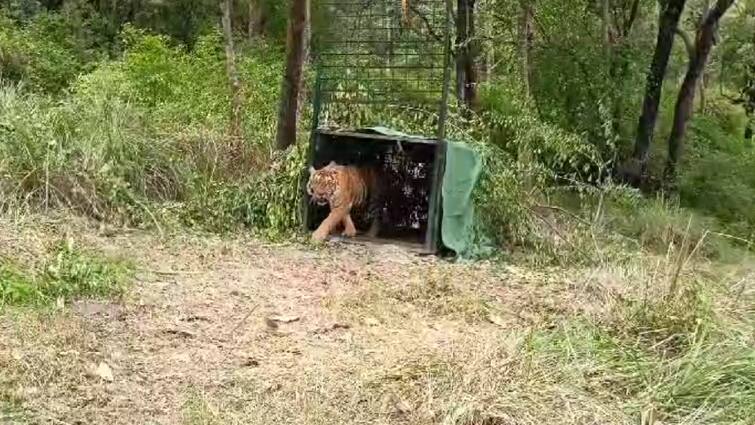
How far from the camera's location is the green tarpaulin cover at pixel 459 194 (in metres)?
6.18

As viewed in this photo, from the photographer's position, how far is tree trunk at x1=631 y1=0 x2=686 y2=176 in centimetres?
1101

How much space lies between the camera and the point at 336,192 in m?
6.27

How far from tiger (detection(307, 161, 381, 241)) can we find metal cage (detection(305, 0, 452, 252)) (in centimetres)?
20

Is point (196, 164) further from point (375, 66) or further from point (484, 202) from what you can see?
point (484, 202)

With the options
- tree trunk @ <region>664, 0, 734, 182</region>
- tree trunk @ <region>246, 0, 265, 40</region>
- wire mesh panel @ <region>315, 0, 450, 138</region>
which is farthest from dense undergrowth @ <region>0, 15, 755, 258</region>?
tree trunk @ <region>246, 0, 265, 40</region>

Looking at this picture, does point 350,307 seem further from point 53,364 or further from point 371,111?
point 371,111

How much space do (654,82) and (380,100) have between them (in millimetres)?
5190

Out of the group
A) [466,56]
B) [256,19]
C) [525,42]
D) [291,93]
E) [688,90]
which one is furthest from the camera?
[256,19]

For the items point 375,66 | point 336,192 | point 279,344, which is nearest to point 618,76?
point 375,66

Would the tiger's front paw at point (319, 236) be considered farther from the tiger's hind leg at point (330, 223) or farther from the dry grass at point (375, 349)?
the dry grass at point (375, 349)

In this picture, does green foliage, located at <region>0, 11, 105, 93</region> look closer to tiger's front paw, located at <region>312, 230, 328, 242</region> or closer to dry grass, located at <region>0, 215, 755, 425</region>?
tiger's front paw, located at <region>312, 230, 328, 242</region>

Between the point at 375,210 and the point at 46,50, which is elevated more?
the point at 46,50

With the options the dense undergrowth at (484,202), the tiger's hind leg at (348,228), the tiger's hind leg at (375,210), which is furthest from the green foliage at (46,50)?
the tiger's hind leg at (348,228)

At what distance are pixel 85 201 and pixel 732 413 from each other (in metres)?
4.12
